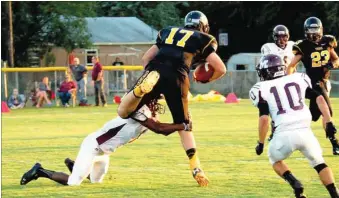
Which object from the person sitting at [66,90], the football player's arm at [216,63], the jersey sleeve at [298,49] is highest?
the football player's arm at [216,63]

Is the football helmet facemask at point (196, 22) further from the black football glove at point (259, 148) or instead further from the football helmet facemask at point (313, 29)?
the football helmet facemask at point (313, 29)

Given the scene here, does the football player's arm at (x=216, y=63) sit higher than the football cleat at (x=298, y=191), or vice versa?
the football player's arm at (x=216, y=63)

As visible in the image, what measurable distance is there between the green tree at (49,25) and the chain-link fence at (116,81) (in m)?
4.57

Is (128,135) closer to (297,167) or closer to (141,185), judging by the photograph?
(141,185)

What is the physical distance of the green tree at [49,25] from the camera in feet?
118

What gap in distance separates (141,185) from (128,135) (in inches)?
19.7

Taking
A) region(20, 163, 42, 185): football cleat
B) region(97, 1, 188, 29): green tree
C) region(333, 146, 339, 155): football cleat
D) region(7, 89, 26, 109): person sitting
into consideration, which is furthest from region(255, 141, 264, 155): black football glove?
region(97, 1, 188, 29): green tree

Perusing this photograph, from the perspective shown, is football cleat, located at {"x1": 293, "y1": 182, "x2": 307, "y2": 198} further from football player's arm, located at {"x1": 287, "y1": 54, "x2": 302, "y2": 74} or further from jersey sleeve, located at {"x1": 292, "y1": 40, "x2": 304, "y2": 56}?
jersey sleeve, located at {"x1": 292, "y1": 40, "x2": 304, "y2": 56}

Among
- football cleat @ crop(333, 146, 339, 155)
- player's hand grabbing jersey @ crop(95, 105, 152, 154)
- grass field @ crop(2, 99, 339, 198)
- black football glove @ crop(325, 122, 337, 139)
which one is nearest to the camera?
grass field @ crop(2, 99, 339, 198)

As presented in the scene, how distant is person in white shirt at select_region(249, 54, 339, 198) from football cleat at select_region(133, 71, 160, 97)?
1.21 m

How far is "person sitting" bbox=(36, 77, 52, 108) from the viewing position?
27.9 meters

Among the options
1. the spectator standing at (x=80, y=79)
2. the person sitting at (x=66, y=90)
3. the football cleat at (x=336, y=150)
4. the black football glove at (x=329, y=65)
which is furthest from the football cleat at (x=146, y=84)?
the spectator standing at (x=80, y=79)

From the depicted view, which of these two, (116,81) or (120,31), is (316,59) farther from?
(120,31)

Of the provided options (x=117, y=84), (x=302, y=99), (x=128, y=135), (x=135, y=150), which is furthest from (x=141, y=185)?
(x=117, y=84)
